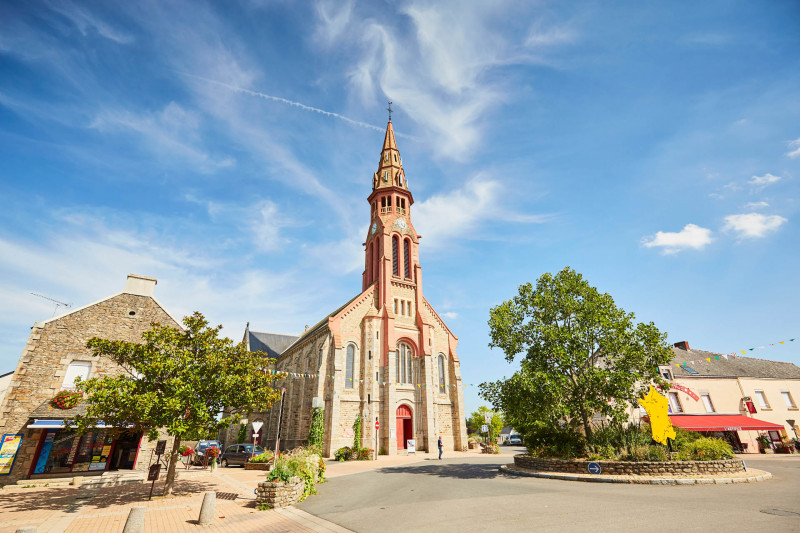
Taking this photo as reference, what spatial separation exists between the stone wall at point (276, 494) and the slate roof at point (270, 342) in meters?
39.7

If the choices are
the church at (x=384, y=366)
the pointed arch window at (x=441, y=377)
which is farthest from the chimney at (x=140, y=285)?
the pointed arch window at (x=441, y=377)

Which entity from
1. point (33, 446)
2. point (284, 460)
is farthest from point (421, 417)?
point (33, 446)

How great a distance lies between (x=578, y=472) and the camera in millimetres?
14938

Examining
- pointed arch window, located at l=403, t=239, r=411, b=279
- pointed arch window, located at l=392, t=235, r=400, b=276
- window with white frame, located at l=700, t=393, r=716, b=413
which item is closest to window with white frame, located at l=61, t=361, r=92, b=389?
pointed arch window, located at l=392, t=235, r=400, b=276

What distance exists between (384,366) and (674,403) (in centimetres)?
2298

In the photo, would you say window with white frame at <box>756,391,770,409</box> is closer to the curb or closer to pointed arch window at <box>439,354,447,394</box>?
the curb

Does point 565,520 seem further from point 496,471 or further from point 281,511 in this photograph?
point 496,471

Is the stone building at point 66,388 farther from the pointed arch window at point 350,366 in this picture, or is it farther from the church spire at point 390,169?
the church spire at point 390,169

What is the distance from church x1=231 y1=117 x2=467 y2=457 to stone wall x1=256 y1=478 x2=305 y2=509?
55.0ft

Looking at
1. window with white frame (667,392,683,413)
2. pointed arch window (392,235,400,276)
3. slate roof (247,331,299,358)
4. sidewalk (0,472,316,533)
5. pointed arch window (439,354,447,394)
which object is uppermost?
pointed arch window (392,235,400,276)

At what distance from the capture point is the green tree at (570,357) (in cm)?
1567

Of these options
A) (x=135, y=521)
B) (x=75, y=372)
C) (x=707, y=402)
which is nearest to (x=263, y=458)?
(x=75, y=372)

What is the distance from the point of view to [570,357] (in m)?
16.3

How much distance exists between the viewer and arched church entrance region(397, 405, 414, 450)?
2997 centimetres
